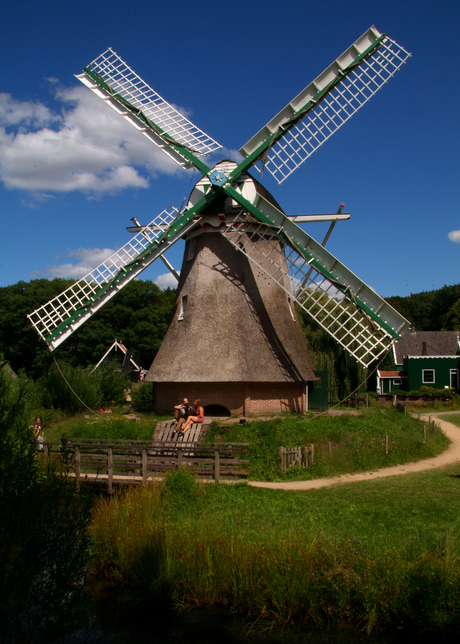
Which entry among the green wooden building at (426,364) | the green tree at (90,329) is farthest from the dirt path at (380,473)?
the green tree at (90,329)

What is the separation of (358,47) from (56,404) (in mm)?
15894

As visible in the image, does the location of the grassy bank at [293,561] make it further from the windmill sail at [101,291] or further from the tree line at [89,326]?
the tree line at [89,326]

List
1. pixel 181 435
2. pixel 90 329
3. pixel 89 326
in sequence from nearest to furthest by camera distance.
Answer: pixel 181 435 → pixel 90 329 → pixel 89 326

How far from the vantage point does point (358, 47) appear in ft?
48.2

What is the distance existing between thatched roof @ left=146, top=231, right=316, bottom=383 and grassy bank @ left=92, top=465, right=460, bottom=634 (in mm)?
6271

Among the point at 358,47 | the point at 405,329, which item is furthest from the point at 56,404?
the point at 358,47

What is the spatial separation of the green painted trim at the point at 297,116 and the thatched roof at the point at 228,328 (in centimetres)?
228

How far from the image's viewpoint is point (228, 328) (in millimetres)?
15211

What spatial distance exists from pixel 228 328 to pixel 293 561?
9375mm

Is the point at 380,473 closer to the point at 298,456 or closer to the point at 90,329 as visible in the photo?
the point at 298,456

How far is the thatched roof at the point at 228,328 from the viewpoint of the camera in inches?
583

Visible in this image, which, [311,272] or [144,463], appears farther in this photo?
[311,272]

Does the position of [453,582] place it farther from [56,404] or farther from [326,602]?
[56,404]

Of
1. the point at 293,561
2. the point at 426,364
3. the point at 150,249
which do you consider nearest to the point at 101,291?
the point at 150,249
